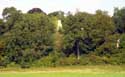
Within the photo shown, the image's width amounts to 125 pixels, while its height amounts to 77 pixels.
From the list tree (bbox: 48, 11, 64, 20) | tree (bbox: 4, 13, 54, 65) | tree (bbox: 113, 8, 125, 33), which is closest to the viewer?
tree (bbox: 4, 13, 54, 65)

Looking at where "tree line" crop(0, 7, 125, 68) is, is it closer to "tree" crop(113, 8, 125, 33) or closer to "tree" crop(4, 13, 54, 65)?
→ "tree" crop(4, 13, 54, 65)

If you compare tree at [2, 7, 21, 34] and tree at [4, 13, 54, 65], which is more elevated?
tree at [2, 7, 21, 34]

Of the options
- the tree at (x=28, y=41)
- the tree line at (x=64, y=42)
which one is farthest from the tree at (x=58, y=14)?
the tree at (x=28, y=41)

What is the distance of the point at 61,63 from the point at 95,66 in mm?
4017

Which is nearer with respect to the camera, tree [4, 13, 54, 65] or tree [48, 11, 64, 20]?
tree [4, 13, 54, 65]

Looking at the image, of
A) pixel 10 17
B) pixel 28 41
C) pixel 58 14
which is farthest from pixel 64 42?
pixel 58 14

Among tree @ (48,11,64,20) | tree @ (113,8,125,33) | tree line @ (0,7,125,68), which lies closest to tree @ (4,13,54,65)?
tree line @ (0,7,125,68)

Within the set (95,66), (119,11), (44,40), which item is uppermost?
(119,11)

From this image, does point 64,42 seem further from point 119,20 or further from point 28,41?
point 119,20

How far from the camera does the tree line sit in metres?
44.4

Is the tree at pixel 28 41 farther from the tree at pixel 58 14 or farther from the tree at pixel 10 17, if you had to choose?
the tree at pixel 58 14

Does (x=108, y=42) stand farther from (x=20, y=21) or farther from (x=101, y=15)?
(x=20, y=21)

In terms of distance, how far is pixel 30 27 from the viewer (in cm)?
4547

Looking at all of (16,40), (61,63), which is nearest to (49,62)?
(61,63)
